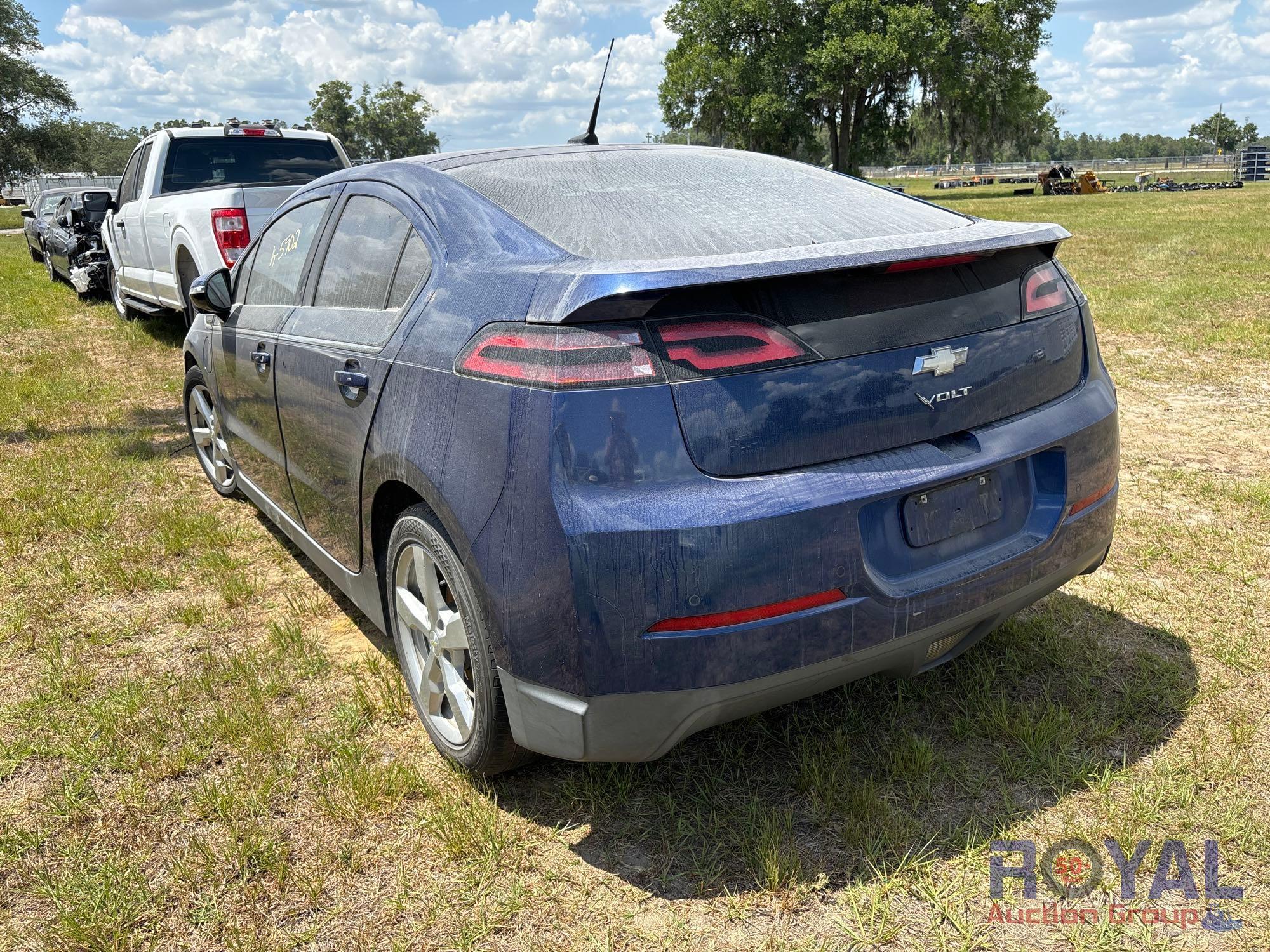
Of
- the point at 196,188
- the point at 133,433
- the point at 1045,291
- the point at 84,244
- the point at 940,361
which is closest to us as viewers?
the point at 940,361

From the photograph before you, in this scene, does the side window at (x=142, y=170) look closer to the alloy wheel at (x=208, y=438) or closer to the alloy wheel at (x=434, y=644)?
the alloy wheel at (x=208, y=438)

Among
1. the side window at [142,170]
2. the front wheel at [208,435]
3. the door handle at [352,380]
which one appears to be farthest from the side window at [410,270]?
the side window at [142,170]

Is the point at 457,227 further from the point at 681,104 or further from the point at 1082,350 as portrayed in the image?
the point at 681,104

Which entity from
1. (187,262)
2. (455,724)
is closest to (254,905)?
(455,724)

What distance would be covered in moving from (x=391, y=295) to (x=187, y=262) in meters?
6.58

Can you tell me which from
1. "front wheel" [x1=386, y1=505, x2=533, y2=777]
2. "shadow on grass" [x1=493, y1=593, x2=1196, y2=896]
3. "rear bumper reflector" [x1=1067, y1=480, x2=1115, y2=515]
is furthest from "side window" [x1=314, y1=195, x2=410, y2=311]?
"rear bumper reflector" [x1=1067, y1=480, x2=1115, y2=515]

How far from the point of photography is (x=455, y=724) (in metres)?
2.70

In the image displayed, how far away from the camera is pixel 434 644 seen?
2707mm

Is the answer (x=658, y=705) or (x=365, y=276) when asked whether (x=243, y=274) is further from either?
(x=658, y=705)

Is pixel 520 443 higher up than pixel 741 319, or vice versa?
pixel 741 319

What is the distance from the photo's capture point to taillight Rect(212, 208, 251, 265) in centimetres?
763

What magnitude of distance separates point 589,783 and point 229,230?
21.1 ft

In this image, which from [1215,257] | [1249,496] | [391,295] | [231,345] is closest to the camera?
[391,295]

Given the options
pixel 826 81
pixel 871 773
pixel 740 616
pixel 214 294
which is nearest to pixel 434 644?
pixel 740 616
